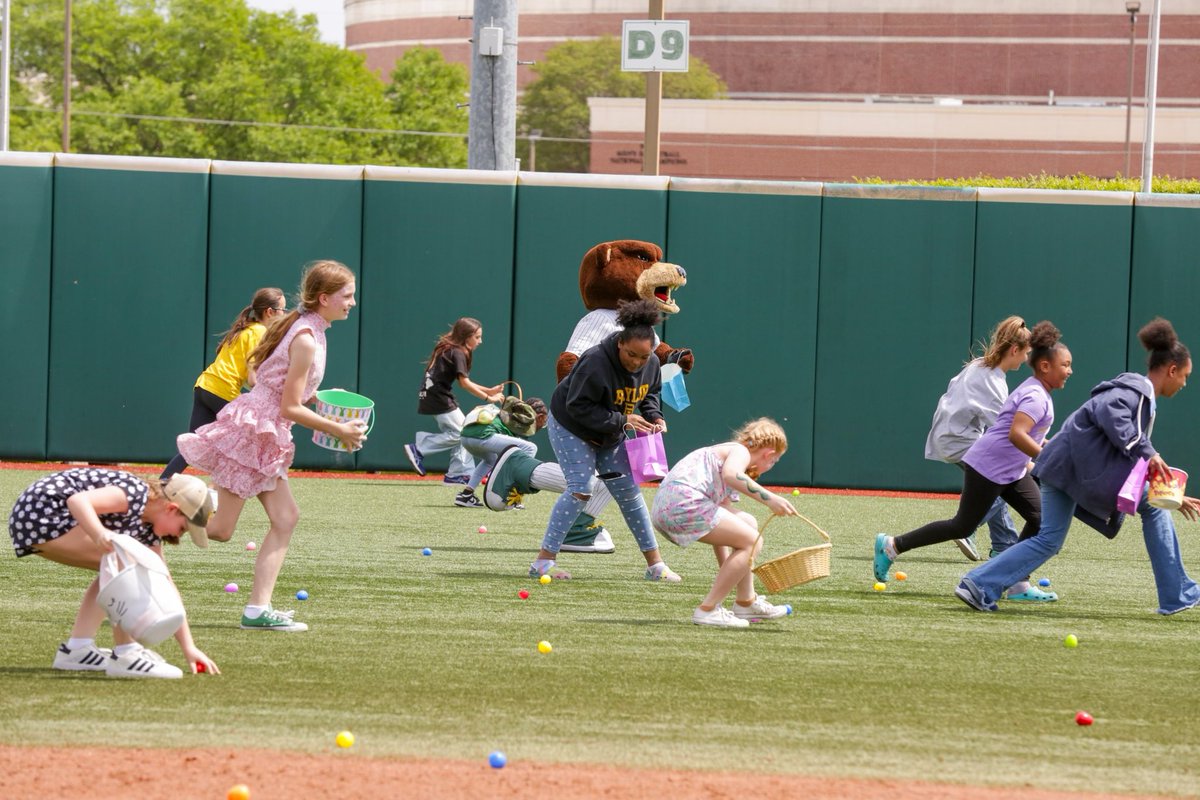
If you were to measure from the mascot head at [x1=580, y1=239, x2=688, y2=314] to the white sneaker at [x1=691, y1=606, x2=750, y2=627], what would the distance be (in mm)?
3121

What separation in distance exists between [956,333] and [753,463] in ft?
27.7

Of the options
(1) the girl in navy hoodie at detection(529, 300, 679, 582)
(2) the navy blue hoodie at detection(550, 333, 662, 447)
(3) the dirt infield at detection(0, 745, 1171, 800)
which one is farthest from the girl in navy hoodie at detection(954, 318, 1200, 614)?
(3) the dirt infield at detection(0, 745, 1171, 800)

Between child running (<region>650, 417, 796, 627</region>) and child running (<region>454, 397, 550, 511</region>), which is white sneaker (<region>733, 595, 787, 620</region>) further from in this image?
child running (<region>454, 397, 550, 511</region>)

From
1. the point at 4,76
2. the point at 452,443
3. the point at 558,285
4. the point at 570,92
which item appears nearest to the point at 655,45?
the point at 558,285

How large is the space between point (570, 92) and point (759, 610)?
71.1 metres

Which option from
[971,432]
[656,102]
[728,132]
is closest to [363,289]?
[656,102]

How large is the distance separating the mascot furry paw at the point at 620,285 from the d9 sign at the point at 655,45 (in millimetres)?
7513

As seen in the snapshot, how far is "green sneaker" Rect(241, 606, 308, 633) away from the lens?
7004mm

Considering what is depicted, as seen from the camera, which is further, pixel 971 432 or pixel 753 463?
pixel 971 432

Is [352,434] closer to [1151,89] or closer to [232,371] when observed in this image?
[232,371]

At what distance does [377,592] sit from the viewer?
27.3 feet

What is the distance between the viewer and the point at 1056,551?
26.2 ft

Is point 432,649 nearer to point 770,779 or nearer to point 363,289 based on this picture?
point 770,779

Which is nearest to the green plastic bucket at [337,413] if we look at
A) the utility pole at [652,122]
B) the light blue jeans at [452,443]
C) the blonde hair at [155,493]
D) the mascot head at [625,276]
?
the blonde hair at [155,493]
